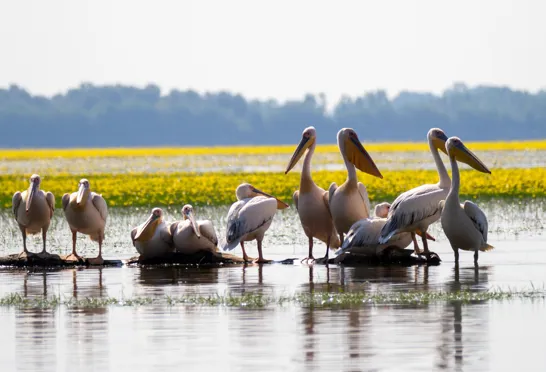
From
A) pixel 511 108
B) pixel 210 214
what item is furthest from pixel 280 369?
pixel 511 108

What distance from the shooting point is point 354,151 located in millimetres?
13461

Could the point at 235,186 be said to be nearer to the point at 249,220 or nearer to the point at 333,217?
the point at 333,217

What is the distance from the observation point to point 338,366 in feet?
23.2

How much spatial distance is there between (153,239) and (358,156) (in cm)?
228

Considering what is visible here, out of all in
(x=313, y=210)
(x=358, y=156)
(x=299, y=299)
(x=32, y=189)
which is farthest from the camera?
(x=358, y=156)

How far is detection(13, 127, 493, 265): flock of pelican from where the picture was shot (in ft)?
38.6

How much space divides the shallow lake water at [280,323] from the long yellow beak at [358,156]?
50.9 inches

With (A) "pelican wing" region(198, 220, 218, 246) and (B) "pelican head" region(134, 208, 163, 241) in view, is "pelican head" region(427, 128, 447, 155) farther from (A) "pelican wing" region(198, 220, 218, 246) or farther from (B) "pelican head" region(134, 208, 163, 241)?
(B) "pelican head" region(134, 208, 163, 241)

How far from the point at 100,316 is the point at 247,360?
2.04 m

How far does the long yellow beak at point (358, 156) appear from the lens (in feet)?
43.9

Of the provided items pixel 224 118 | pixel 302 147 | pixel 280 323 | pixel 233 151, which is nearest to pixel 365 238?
pixel 302 147

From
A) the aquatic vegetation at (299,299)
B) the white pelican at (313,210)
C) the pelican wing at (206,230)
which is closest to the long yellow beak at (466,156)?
the white pelican at (313,210)

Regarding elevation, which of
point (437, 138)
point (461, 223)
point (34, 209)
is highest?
point (437, 138)

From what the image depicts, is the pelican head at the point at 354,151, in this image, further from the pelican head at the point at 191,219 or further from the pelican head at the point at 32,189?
the pelican head at the point at 32,189
